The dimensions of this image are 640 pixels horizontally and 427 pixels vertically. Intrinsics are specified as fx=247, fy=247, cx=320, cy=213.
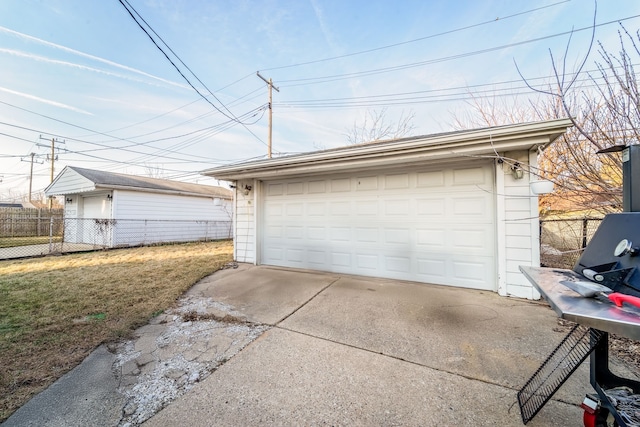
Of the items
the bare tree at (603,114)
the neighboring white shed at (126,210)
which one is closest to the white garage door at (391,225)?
the bare tree at (603,114)

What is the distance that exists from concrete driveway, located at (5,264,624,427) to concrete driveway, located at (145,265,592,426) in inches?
0.4

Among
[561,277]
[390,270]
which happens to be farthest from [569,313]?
[390,270]

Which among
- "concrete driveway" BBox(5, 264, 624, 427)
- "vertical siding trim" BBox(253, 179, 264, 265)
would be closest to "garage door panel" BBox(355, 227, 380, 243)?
"concrete driveway" BBox(5, 264, 624, 427)

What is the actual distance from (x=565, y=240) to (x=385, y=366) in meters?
5.62

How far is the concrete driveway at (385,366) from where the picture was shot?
1.71 meters

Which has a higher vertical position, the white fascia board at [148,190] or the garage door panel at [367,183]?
the white fascia board at [148,190]

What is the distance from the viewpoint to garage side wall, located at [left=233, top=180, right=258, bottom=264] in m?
6.49

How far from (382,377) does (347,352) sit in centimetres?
46

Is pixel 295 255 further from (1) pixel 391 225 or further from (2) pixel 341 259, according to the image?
(1) pixel 391 225

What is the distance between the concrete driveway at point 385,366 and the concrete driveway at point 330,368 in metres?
0.01

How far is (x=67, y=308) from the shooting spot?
11.8 feet

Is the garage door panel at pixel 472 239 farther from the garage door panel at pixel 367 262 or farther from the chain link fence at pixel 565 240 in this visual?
the garage door panel at pixel 367 262

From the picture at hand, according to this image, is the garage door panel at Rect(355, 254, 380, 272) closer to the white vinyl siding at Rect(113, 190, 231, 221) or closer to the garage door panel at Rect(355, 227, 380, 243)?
the garage door panel at Rect(355, 227, 380, 243)

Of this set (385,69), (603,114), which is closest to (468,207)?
(603,114)
